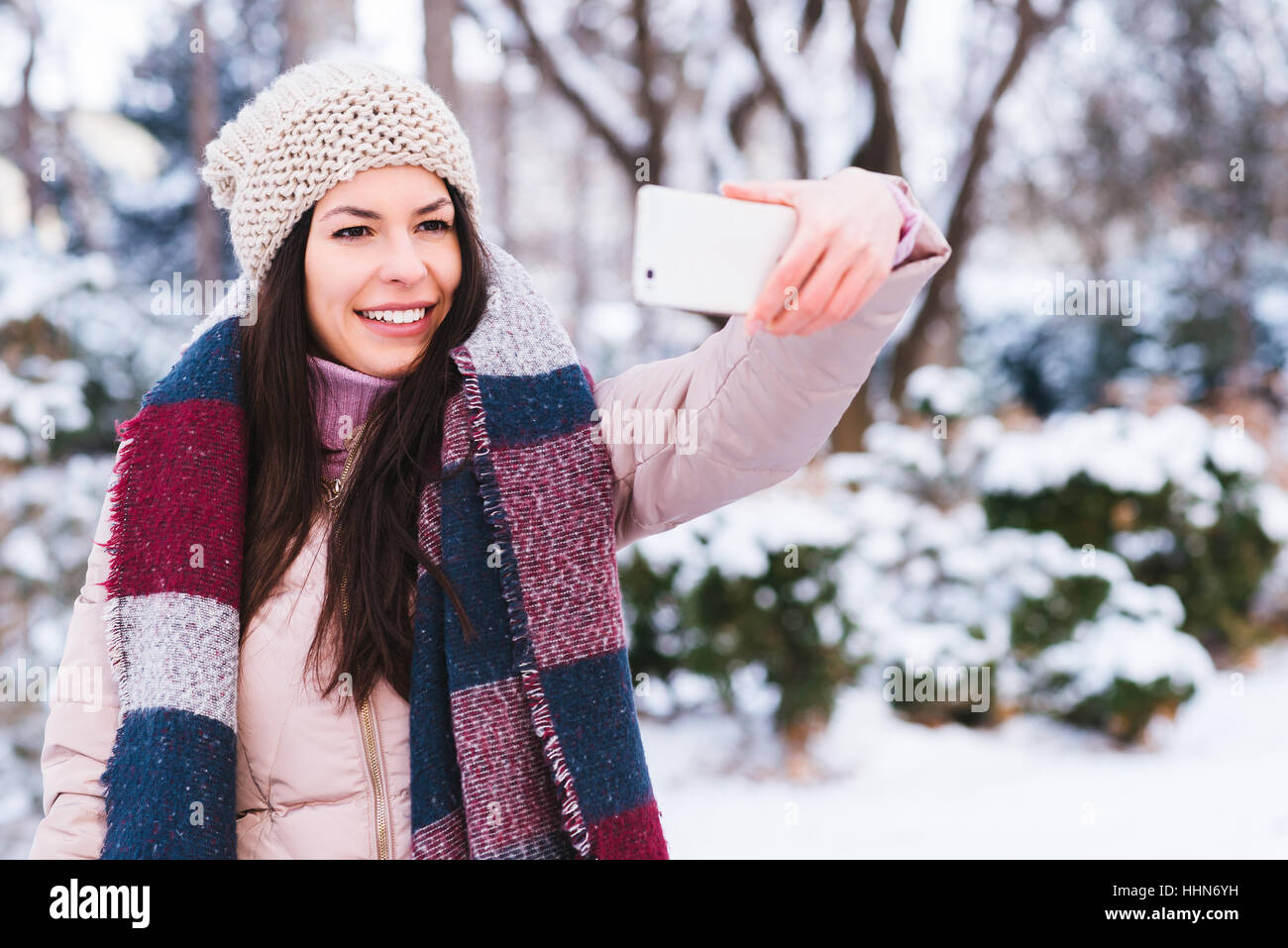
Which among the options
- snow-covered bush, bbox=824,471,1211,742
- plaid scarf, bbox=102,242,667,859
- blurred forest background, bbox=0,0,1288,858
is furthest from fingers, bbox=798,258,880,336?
snow-covered bush, bbox=824,471,1211,742

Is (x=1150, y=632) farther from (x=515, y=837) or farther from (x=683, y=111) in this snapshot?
(x=683, y=111)

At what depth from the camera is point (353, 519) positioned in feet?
4.97

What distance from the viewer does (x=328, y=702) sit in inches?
57.8

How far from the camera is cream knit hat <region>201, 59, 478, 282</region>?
1.55 m

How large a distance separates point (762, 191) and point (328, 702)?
898mm

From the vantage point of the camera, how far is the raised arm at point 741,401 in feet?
3.93

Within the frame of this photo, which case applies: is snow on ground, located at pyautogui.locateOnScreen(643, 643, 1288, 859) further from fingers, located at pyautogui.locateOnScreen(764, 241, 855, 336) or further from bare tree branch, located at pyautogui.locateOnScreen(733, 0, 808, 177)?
bare tree branch, located at pyautogui.locateOnScreen(733, 0, 808, 177)

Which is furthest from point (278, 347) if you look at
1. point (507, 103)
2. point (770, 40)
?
point (507, 103)

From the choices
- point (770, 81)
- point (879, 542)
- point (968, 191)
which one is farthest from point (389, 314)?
point (968, 191)

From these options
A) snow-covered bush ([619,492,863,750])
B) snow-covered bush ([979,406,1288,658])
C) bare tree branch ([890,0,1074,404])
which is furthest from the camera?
bare tree branch ([890,0,1074,404])

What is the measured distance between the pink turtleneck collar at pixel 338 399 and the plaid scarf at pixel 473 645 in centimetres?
15

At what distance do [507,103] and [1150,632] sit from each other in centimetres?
993

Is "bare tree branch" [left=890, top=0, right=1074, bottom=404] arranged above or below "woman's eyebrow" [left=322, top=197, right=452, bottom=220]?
above

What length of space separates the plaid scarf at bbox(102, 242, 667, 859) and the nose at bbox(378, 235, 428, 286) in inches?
4.8
